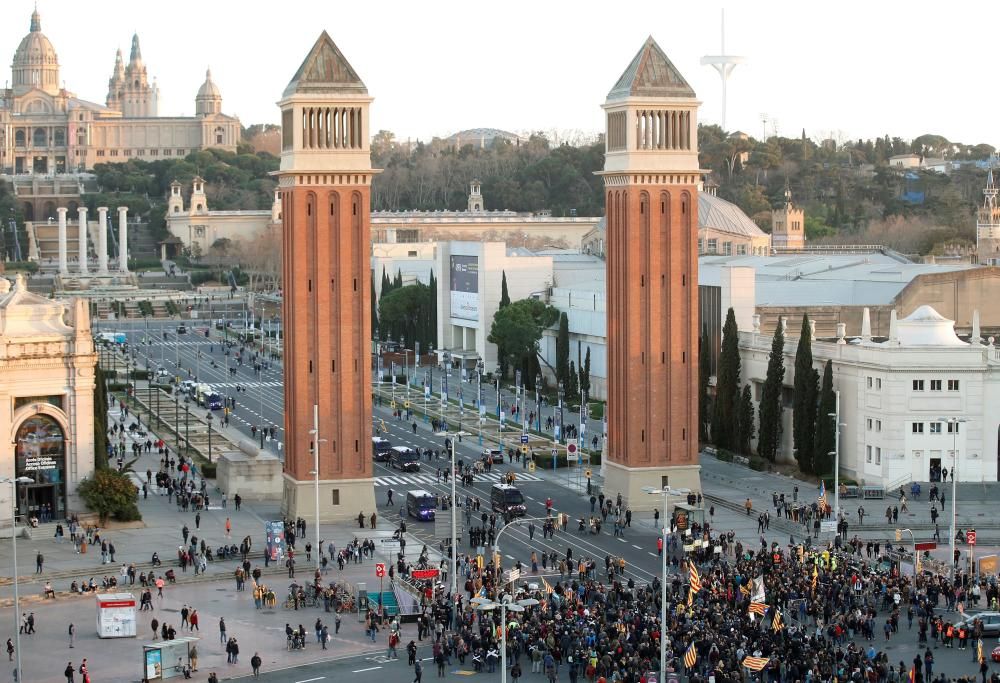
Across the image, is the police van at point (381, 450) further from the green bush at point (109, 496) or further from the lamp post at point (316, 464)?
the green bush at point (109, 496)

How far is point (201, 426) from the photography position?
325 ft

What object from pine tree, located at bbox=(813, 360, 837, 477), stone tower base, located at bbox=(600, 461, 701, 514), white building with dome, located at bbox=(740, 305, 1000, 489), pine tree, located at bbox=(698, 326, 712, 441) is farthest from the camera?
pine tree, located at bbox=(698, 326, 712, 441)

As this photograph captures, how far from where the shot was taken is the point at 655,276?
73125mm

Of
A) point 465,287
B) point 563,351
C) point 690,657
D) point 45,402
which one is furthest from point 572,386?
point 690,657

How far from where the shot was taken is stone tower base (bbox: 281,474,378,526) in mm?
69438

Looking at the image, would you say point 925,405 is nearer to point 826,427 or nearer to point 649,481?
point 826,427

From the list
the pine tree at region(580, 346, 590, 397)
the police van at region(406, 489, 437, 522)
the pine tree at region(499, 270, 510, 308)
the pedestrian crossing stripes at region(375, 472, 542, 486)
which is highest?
the pine tree at region(499, 270, 510, 308)

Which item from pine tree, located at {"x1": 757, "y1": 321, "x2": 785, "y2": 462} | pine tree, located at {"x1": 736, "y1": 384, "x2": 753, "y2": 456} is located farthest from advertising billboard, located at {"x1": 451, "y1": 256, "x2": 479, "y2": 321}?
pine tree, located at {"x1": 757, "y1": 321, "x2": 785, "y2": 462}

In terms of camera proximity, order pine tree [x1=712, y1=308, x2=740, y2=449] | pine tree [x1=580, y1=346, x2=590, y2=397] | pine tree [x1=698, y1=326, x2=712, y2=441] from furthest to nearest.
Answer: pine tree [x1=580, y1=346, x2=590, y2=397]
pine tree [x1=698, y1=326, x2=712, y2=441]
pine tree [x1=712, y1=308, x2=740, y2=449]

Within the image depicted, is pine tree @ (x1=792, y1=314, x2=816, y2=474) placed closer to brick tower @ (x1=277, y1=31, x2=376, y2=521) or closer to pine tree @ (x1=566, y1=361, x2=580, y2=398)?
brick tower @ (x1=277, y1=31, x2=376, y2=521)

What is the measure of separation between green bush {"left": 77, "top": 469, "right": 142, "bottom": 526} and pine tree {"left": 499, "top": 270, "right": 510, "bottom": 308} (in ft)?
163

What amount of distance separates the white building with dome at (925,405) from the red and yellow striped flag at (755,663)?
102 ft

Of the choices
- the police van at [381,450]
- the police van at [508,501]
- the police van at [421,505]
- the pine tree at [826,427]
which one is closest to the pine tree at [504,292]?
the police van at [381,450]

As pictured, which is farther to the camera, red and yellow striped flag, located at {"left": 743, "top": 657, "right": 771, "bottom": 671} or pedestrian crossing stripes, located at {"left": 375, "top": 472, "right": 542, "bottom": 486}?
pedestrian crossing stripes, located at {"left": 375, "top": 472, "right": 542, "bottom": 486}
